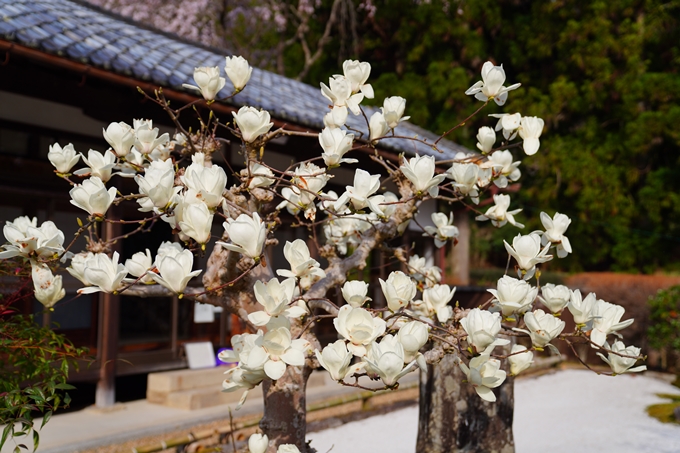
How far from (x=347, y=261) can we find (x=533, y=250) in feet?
2.74

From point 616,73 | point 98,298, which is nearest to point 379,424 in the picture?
point 98,298

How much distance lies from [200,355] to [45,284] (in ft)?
16.7

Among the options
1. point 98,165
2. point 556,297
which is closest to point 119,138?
point 98,165

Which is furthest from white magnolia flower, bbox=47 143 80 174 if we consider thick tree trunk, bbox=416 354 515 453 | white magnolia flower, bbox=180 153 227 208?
thick tree trunk, bbox=416 354 515 453

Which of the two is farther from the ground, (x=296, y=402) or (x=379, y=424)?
(x=296, y=402)

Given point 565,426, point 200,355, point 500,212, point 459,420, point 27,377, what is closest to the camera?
point 500,212

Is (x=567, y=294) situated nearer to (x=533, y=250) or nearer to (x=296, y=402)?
(x=533, y=250)

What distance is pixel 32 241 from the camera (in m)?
1.78

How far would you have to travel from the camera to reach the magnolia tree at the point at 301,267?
157cm

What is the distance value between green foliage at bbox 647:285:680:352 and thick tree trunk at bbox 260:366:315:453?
9081mm

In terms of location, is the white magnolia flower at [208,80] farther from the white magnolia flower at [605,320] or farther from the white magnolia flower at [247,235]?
the white magnolia flower at [605,320]

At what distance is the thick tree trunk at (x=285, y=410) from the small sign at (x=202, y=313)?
5.13 metres

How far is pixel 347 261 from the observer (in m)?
2.52

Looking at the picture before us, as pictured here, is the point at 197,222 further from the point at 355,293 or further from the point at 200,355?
the point at 200,355
